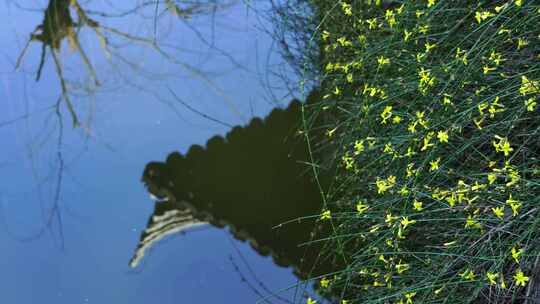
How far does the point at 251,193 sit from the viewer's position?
2289mm

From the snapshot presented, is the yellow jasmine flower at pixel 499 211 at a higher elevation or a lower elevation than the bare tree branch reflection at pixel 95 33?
lower

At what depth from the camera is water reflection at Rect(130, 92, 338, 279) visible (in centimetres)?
212

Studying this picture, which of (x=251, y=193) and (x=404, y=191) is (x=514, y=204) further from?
(x=251, y=193)

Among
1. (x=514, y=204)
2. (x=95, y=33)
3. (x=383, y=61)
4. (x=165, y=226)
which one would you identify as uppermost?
(x=95, y=33)

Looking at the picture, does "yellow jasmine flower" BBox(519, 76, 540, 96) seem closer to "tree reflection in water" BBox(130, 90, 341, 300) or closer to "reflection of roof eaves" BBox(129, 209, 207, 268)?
"tree reflection in water" BBox(130, 90, 341, 300)

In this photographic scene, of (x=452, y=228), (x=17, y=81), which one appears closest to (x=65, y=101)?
(x=17, y=81)

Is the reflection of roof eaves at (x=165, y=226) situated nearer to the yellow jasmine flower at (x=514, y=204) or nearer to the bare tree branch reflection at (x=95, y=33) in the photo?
the bare tree branch reflection at (x=95, y=33)

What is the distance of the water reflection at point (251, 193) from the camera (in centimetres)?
212

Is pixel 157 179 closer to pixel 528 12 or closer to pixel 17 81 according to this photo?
pixel 17 81

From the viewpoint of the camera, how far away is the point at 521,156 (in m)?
1.71

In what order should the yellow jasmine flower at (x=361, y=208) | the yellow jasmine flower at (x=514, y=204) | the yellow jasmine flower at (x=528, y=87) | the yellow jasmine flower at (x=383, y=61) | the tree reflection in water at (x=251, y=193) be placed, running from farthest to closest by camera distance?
the tree reflection in water at (x=251, y=193) → the yellow jasmine flower at (x=383, y=61) → the yellow jasmine flower at (x=361, y=208) → the yellow jasmine flower at (x=528, y=87) → the yellow jasmine flower at (x=514, y=204)

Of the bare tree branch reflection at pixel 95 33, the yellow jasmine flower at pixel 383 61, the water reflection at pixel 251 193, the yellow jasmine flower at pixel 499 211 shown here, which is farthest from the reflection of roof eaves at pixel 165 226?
the yellow jasmine flower at pixel 499 211

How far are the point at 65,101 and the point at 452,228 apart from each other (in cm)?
167

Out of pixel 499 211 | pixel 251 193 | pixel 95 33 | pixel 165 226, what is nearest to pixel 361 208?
pixel 499 211
